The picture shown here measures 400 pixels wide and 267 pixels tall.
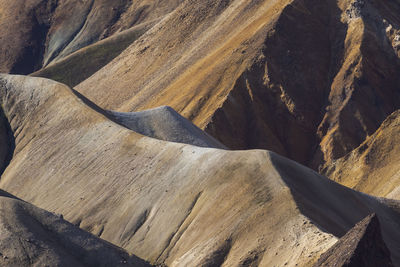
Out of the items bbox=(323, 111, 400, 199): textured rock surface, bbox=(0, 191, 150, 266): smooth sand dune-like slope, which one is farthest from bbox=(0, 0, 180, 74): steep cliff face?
bbox=(0, 191, 150, 266): smooth sand dune-like slope

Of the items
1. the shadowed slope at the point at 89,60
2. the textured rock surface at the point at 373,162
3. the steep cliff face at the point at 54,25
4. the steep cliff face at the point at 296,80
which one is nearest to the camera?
the textured rock surface at the point at 373,162

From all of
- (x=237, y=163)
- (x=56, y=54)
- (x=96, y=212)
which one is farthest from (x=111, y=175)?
(x=56, y=54)

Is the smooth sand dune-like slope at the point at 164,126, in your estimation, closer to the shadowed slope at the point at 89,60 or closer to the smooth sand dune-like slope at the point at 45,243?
the smooth sand dune-like slope at the point at 45,243

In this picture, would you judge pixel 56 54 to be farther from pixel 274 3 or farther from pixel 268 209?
pixel 268 209

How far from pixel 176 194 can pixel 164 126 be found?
14825 millimetres

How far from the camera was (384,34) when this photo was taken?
88000mm

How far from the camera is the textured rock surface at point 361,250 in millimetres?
33250

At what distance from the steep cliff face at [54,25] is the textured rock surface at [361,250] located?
118 m

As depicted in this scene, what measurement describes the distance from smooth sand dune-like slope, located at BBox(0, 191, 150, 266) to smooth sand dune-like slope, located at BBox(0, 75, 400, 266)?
4137 millimetres

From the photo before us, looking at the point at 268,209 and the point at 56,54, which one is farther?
the point at 56,54

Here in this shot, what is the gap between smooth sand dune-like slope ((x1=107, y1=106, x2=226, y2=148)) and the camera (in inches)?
2501

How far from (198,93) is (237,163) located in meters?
39.3

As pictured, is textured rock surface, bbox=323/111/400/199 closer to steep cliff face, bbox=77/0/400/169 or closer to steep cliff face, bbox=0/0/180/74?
steep cliff face, bbox=77/0/400/169

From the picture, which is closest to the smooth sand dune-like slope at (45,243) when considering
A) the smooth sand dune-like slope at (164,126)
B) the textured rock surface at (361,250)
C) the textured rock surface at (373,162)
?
the textured rock surface at (361,250)
